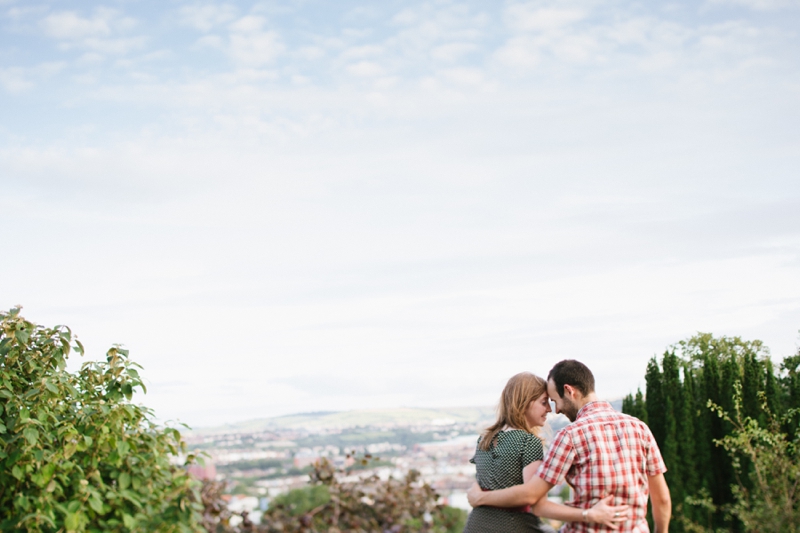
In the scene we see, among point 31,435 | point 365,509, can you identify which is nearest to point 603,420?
point 365,509

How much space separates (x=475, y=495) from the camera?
3.32m

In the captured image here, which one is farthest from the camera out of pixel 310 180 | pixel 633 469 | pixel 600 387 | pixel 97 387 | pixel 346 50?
pixel 310 180

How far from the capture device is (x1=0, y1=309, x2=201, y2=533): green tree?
3.08 metres

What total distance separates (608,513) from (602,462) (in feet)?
0.67

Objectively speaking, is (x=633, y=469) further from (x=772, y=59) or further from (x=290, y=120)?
(x=772, y=59)

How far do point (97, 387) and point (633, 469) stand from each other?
2.74 meters

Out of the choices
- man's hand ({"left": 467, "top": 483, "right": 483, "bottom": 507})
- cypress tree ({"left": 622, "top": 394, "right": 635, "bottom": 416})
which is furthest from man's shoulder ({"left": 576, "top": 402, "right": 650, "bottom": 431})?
cypress tree ({"left": 622, "top": 394, "right": 635, "bottom": 416})

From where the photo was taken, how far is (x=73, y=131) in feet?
27.6

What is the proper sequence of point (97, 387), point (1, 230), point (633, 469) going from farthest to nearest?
point (1, 230)
point (97, 387)
point (633, 469)

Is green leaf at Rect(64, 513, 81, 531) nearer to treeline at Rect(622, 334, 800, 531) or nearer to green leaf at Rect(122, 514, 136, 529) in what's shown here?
green leaf at Rect(122, 514, 136, 529)

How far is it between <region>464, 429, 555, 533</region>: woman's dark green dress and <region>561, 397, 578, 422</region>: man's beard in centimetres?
22

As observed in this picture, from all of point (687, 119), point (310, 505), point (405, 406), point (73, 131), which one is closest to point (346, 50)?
point (73, 131)

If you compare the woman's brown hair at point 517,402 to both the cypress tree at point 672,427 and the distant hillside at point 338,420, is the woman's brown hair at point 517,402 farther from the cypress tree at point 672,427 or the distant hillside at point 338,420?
the cypress tree at point 672,427

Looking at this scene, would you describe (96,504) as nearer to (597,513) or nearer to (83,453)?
(83,453)
